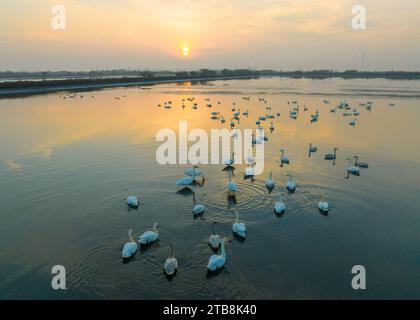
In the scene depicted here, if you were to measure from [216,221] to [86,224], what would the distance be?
578cm

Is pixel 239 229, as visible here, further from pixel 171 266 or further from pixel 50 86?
pixel 50 86

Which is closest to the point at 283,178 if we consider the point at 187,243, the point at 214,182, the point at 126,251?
→ the point at 214,182

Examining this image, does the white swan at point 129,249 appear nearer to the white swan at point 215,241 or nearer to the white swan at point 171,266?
the white swan at point 171,266

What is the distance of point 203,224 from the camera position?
46.8 feet

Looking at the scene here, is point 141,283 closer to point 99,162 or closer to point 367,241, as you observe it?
point 367,241

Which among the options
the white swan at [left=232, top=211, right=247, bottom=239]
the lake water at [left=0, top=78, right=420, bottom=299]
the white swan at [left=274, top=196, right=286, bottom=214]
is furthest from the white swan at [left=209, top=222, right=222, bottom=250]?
the white swan at [left=274, top=196, right=286, bottom=214]

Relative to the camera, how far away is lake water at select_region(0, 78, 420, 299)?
416 inches

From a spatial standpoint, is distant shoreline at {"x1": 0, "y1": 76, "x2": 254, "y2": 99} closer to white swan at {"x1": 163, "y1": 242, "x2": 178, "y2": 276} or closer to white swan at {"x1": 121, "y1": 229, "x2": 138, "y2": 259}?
white swan at {"x1": 121, "y1": 229, "x2": 138, "y2": 259}

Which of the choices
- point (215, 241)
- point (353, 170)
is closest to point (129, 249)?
point (215, 241)

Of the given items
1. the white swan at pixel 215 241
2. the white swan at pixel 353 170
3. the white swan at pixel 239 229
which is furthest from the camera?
the white swan at pixel 353 170

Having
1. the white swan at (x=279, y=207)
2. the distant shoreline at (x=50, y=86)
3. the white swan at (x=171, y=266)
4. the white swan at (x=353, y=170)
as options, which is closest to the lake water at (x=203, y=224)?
the white swan at (x=171, y=266)

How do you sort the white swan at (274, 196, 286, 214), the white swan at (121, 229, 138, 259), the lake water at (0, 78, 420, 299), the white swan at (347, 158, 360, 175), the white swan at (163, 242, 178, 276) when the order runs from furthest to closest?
the white swan at (347, 158, 360, 175) < the white swan at (274, 196, 286, 214) < the white swan at (121, 229, 138, 259) < the white swan at (163, 242, 178, 276) < the lake water at (0, 78, 420, 299)

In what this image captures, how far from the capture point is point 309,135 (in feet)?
109

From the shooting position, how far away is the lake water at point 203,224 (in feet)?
34.7
